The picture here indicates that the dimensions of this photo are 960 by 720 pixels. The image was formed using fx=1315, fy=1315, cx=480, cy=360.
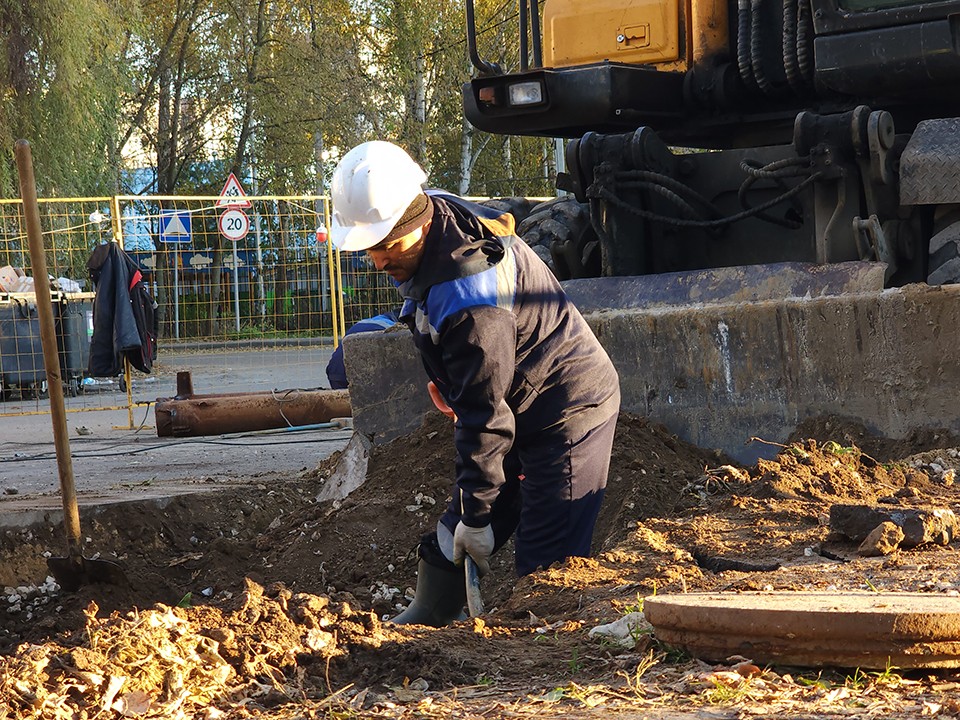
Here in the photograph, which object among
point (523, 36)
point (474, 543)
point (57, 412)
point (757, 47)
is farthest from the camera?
point (523, 36)

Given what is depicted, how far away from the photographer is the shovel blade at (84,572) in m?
5.52

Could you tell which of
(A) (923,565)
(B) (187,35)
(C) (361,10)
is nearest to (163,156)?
(B) (187,35)

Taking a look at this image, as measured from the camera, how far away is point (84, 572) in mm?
5559

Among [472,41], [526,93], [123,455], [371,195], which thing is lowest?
[123,455]

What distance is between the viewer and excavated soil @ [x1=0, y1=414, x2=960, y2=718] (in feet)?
10.0

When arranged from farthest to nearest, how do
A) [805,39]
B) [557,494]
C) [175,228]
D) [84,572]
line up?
[175,228] → [805,39] → [84,572] → [557,494]

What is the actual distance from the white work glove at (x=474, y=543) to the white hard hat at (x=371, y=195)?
1044mm

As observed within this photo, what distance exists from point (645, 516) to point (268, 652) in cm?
258

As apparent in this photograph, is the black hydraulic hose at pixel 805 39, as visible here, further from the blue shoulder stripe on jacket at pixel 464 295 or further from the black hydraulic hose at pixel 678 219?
the blue shoulder stripe on jacket at pixel 464 295

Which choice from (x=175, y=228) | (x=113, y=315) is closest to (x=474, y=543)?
(x=113, y=315)

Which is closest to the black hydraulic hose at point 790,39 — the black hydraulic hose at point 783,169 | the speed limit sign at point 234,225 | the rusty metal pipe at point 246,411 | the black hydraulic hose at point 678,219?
the black hydraulic hose at point 783,169

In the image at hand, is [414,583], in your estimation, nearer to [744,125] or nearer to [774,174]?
[774,174]

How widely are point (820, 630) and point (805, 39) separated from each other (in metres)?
4.26

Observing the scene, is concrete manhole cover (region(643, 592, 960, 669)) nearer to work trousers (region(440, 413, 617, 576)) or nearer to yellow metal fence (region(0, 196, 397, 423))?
work trousers (region(440, 413, 617, 576))
